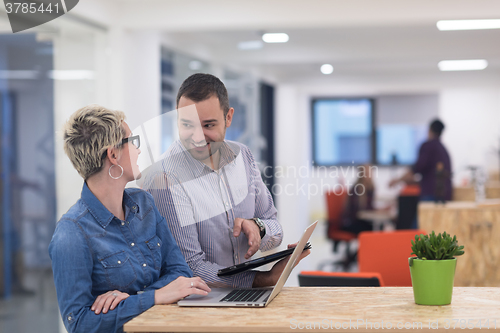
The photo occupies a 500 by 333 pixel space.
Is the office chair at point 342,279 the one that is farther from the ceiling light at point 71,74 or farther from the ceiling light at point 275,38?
the ceiling light at point 275,38

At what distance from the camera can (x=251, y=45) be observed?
18.1 feet

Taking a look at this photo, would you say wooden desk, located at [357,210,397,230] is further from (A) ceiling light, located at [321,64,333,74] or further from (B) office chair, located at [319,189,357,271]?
(A) ceiling light, located at [321,64,333,74]

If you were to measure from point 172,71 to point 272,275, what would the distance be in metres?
3.45

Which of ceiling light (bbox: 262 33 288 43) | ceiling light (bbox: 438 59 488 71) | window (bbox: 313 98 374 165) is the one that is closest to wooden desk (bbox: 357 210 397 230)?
ceiling light (bbox: 438 59 488 71)

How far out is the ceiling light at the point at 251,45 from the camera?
5.38 m

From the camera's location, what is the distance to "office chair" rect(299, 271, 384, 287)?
2256 millimetres

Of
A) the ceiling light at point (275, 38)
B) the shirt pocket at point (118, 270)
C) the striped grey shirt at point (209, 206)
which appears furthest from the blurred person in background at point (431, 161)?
the shirt pocket at point (118, 270)

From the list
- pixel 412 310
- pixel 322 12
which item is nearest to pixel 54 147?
pixel 322 12

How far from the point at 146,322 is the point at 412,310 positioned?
75cm

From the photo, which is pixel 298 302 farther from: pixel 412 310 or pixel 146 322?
pixel 146 322

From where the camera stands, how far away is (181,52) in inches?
198

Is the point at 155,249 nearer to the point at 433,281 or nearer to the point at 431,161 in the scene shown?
the point at 433,281

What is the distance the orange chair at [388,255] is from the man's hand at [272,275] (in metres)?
1.41

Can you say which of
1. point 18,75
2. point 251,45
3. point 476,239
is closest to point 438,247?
point 18,75
